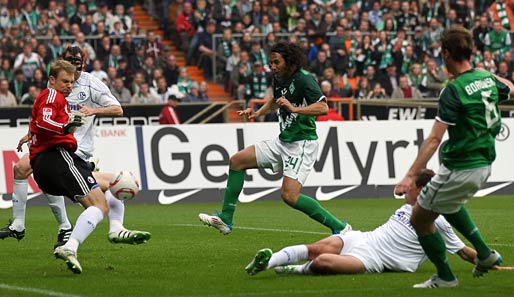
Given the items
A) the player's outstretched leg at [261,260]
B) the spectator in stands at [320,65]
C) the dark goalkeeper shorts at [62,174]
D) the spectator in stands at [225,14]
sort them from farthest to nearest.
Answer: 1. the spectator in stands at [225,14]
2. the spectator in stands at [320,65]
3. the dark goalkeeper shorts at [62,174]
4. the player's outstretched leg at [261,260]

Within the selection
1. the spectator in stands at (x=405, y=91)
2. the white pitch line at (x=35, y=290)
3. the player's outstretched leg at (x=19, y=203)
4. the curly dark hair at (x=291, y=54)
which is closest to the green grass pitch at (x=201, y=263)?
the white pitch line at (x=35, y=290)

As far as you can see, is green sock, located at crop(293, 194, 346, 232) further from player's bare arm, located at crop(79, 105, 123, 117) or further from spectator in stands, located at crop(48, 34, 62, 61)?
spectator in stands, located at crop(48, 34, 62, 61)

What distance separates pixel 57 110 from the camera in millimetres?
10672

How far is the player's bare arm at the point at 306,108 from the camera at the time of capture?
1208cm

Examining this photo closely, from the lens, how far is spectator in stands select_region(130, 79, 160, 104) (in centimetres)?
2738

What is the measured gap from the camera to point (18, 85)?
1078 inches

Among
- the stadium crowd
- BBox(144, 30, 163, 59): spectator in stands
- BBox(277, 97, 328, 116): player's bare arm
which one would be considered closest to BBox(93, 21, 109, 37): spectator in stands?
the stadium crowd

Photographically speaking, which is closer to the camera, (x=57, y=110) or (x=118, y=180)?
(x=57, y=110)

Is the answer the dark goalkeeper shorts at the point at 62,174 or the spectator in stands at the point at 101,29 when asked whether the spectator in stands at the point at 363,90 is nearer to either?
the spectator in stands at the point at 101,29

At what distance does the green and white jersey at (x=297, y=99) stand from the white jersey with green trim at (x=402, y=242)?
275 cm

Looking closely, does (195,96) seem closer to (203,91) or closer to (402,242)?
(203,91)

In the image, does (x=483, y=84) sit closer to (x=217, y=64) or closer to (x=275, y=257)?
(x=275, y=257)

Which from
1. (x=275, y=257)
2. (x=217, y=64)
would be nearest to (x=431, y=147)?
(x=275, y=257)

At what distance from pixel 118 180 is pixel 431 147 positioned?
4082mm
